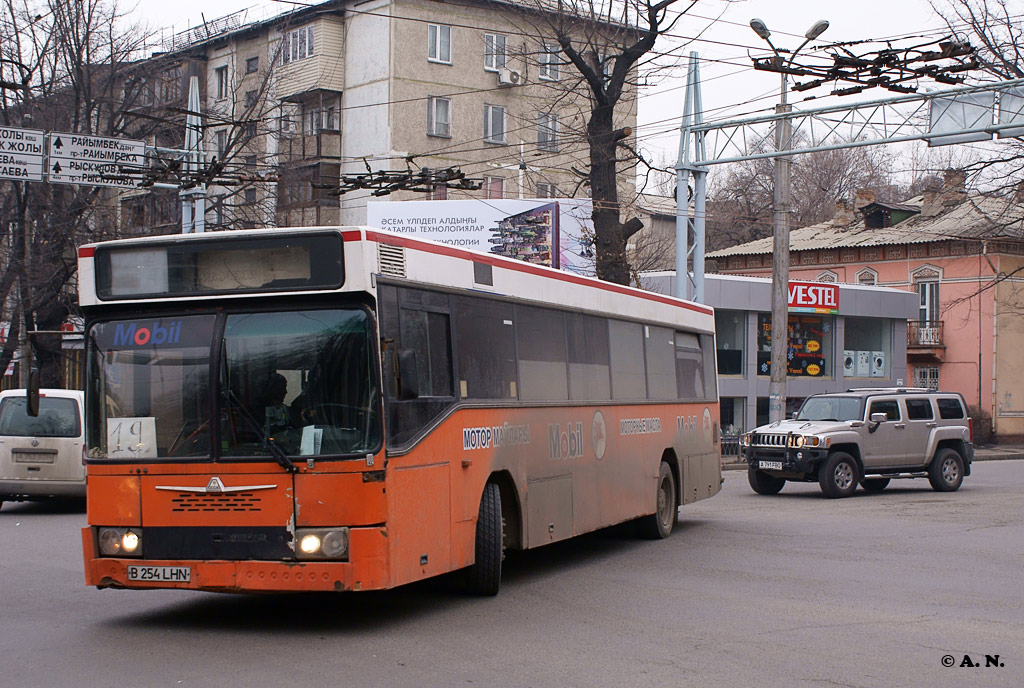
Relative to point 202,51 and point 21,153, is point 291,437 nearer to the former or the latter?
point 21,153

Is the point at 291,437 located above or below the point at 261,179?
below

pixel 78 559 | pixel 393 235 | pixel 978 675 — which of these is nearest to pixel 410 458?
pixel 393 235

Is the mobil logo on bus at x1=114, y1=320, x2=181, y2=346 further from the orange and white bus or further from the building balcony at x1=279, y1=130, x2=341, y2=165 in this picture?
the building balcony at x1=279, y1=130, x2=341, y2=165

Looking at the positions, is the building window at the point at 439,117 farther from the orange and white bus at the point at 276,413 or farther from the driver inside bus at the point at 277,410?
the driver inside bus at the point at 277,410

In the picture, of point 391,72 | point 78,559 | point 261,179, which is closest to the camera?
point 78,559

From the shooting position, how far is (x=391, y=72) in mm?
47188

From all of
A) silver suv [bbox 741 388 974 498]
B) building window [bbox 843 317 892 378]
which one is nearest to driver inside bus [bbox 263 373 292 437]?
silver suv [bbox 741 388 974 498]

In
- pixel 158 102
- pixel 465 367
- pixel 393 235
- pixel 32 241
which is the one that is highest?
pixel 158 102

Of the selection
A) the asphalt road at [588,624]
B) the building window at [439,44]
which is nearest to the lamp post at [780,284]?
the asphalt road at [588,624]

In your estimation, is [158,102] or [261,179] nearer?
[261,179]

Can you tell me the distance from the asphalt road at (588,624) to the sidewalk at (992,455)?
55.9ft

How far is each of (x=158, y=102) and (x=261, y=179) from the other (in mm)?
17786

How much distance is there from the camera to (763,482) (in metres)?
22.2

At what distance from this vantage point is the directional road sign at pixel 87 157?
77.8 feet
